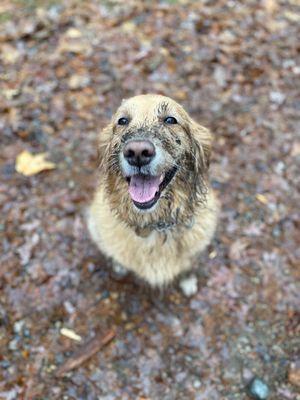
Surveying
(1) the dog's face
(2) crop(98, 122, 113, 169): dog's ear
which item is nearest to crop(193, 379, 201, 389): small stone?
(1) the dog's face

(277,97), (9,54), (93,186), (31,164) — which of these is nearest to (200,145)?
(93,186)

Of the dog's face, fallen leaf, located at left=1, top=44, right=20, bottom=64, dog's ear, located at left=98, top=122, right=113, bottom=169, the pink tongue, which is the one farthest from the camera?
fallen leaf, located at left=1, top=44, right=20, bottom=64

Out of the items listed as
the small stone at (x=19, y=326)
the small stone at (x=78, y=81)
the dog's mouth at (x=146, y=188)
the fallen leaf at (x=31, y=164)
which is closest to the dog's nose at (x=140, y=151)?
the dog's mouth at (x=146, y=188)

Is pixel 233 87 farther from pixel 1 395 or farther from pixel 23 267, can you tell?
pixel 1 395

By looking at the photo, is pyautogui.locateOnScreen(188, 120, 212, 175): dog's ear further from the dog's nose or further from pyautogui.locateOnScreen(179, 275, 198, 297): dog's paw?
pyautogui.locateOnScreen(179, 275, 198, 297): dog's paw

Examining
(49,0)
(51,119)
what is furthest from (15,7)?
(51,119)

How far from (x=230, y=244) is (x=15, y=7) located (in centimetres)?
455

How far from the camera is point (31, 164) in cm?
513

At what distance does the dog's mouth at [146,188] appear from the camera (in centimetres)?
323

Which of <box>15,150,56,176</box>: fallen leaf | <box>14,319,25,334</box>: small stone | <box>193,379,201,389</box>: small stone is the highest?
<box>15,150,56,176</box>: fallen leaf

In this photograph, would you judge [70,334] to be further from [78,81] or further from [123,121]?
[78,81]

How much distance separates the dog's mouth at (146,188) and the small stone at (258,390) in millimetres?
2005

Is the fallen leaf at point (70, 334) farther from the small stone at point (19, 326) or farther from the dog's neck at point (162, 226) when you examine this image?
the dog's neck at point (162, 226)

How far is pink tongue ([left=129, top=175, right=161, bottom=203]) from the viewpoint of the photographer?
3260 millimetres
